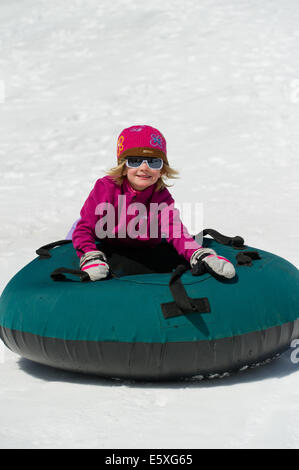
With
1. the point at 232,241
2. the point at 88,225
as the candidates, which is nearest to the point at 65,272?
the point at 88,225

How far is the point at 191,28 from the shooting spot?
48.9 ft

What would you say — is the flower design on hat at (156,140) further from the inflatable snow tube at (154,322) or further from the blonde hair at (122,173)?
the inflatable snow tube at (154,322)

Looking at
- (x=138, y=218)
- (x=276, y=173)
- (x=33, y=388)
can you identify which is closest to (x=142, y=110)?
(x=276, y=173)

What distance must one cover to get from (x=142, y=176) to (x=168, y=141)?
25.2 ft

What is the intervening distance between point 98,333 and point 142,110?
9684mm

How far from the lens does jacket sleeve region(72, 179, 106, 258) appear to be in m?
3.55

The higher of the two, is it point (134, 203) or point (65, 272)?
point (134, 203)

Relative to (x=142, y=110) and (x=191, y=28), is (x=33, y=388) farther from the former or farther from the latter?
(x=191, y=28)

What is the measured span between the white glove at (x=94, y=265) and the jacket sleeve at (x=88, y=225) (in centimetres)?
17

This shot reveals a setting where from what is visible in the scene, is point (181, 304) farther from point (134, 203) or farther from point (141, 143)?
point (141, 143)

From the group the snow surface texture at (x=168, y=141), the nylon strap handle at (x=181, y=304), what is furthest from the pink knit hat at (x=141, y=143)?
the snow surface texture at (x=168, y=141)

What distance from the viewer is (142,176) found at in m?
3.64

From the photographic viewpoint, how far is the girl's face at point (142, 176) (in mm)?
3619

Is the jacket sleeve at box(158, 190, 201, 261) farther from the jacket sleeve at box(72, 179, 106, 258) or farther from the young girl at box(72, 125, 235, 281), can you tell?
the jacket sleeve at box(72, 179, 106, 258)
